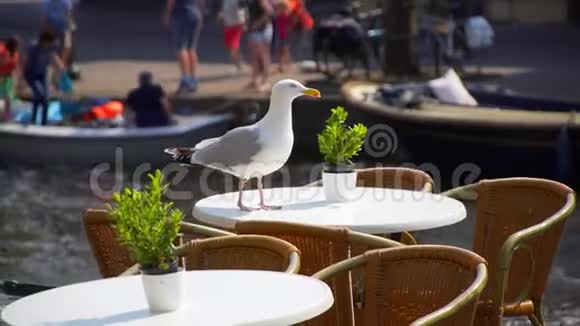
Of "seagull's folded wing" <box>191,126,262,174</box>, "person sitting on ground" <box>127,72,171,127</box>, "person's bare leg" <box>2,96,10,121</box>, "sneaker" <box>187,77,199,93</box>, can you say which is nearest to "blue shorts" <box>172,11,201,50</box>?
"sneaker" <box>187,77,199,93</box>

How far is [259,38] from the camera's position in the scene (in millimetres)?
15867

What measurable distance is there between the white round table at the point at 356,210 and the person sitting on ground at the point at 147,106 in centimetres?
738

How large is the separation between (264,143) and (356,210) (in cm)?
44

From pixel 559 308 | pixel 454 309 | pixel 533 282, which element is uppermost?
pixel 454 309

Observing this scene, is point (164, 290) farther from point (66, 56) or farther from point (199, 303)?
point (66, 56)

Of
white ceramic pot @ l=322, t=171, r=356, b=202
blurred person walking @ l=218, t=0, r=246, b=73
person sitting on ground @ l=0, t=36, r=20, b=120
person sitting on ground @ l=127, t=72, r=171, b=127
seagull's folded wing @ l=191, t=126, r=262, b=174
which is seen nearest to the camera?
seagull's folded wing @ l=191, t=126, r=262, b=174

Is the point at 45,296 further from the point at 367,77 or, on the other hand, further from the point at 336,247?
the point at 367,77

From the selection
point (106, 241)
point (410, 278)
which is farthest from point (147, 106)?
point (410, 278)

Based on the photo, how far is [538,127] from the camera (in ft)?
39.4

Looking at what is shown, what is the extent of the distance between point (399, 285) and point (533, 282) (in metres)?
1.17

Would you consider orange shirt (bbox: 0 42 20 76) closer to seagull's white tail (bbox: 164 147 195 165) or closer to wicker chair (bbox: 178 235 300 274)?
seagull's white tail (bbox: 164 147 195 165)

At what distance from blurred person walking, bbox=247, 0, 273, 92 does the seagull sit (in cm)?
991

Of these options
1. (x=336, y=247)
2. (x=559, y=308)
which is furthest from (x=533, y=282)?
(x=559, y=308)

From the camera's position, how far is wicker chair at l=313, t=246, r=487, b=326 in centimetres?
427
